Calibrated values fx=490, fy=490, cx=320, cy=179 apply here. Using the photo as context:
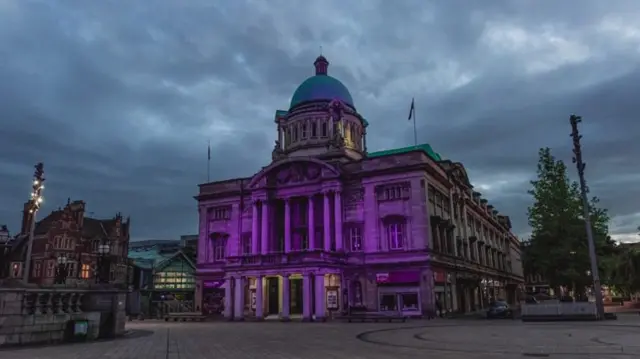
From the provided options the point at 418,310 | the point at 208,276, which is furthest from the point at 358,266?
the point at 208,276

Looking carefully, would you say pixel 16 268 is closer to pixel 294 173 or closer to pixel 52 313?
pixel 294 173

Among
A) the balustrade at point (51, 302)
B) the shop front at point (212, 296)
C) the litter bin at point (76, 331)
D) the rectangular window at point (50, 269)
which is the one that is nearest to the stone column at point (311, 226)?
the shop front at point (212, 296)

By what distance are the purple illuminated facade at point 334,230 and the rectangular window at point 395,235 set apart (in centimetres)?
11

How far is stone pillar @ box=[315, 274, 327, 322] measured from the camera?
46688 millimetres

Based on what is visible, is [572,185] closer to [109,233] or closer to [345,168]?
[345,168]

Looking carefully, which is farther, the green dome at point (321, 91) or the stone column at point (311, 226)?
the green dome at point (321, 91)

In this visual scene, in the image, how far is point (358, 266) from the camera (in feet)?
171

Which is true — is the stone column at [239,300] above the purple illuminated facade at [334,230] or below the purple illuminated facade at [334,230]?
below

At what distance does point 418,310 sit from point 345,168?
17716mm

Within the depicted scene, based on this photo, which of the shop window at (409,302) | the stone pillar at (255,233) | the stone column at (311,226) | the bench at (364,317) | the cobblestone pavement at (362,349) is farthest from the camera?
the stone pillar at (255,233)

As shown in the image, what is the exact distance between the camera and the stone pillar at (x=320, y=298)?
153 ft

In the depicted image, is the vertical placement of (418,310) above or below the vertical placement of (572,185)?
below

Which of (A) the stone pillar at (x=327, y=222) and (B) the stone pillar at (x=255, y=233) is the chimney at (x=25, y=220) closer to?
(B) the stone pillar at (x=255, y=233)

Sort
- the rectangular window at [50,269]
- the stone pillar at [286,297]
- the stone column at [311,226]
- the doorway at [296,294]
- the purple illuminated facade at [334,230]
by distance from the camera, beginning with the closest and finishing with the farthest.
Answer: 1. the stone pillar at [286,297]
2. the purple illuminated facade at [334,230]
3. the doorway at [296,294]
4. the stone column at [311,226]
5. the rectangular window at [50,269]
